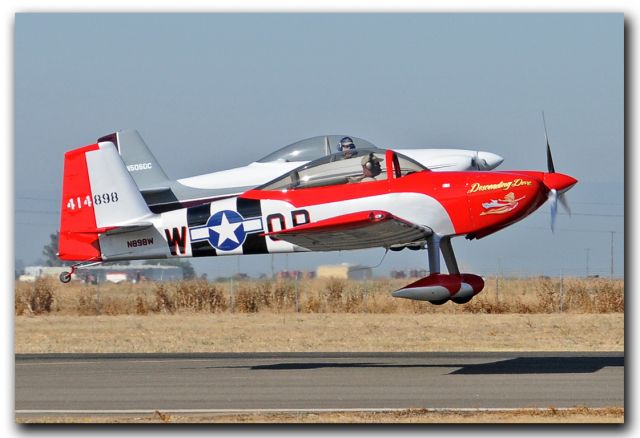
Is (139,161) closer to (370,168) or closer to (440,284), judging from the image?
(370,168)

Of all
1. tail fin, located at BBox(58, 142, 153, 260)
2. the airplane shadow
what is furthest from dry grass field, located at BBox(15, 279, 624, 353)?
tail fin, located at BBox(58, 142, 153, 260)

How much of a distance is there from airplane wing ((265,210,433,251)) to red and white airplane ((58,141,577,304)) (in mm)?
15

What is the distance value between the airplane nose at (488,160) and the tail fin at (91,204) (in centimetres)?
540

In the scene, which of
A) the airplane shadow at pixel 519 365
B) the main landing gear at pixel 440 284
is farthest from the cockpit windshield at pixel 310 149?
the airplane shadow at pixel 519 365

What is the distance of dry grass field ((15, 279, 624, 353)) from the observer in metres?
22.2

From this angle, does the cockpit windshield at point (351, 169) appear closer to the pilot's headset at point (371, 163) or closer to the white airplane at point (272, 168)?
the pilot's headset at point (371, 163)

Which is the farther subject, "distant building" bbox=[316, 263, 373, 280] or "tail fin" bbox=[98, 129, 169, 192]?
"distant building" bbox=[316, 263, 373, 280]

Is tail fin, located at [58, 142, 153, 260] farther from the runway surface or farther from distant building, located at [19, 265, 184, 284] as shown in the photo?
distant building, located at [19, 265, 184, 284]

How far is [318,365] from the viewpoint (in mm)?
17156

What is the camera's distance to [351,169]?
15.7 m

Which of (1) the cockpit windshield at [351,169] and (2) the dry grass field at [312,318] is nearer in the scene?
(1) the cockpit windshield at [351,169]

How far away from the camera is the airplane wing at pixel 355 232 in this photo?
1488 cm

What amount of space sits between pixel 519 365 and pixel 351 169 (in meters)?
3.92

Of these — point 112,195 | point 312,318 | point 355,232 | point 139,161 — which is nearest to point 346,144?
point 355,232
